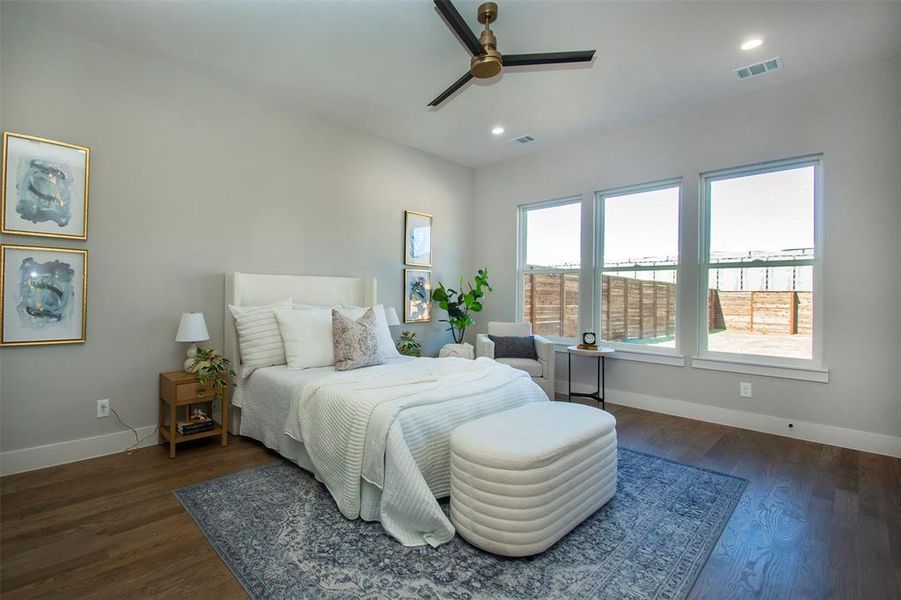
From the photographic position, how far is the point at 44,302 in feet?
8.82

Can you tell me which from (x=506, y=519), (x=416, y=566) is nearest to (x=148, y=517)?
(x=416, y=566)

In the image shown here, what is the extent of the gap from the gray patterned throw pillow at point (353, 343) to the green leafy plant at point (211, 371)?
0.83 metres

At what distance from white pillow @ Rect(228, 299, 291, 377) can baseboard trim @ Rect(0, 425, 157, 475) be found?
882 mm

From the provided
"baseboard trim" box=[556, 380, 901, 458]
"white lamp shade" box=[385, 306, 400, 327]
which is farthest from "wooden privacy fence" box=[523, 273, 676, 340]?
"white lamp shade" box=[385, 306, 400, 327]

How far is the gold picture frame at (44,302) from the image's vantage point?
2.57 m

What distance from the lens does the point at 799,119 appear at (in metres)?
3.39

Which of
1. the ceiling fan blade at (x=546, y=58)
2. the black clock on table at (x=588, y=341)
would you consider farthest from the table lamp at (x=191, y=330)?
the black clock on table at (x=588, y=341)

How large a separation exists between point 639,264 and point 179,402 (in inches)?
173

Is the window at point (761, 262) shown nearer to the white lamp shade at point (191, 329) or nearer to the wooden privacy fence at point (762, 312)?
the wooden privacy fence at point (762, 312)

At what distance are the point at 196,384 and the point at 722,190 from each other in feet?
15.8

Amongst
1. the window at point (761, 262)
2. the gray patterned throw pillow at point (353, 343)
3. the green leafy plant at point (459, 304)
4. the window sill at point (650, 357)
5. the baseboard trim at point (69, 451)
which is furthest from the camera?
the green leafy plant at point (459, 304)

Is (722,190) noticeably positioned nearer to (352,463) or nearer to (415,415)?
(415,415)

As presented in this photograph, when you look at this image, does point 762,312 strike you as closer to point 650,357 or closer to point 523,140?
point 650,357

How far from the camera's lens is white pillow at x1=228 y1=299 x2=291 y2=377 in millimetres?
3162
